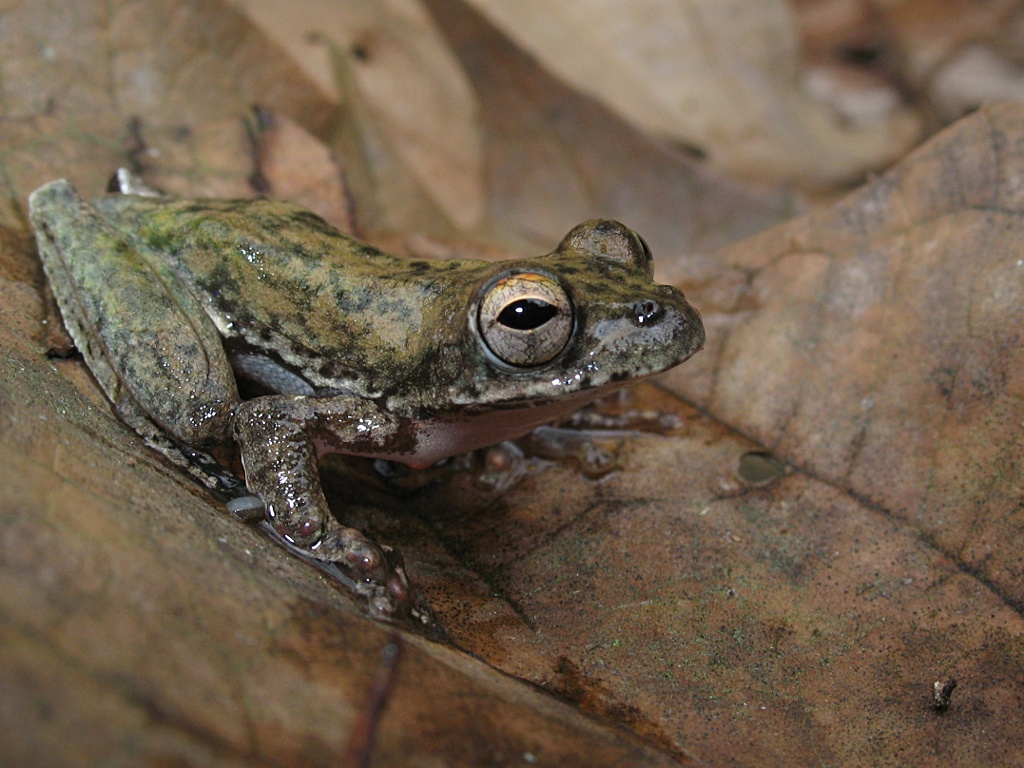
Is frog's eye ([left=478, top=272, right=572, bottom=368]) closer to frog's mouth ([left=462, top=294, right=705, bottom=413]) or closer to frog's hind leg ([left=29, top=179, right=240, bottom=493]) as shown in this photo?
frog's mouth ([left=462, top=294, right=705, bottom=413])

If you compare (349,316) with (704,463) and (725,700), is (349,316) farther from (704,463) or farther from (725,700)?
(725,700)

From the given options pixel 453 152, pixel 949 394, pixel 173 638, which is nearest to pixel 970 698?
pixel 949 394

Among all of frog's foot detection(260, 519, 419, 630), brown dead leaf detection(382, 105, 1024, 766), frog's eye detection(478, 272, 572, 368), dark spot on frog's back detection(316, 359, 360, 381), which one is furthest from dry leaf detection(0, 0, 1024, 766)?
frog's eye detection(478, 272, 572, 368)

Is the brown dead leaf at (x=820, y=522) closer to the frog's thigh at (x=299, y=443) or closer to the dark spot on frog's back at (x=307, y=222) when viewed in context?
the frog's thigh at (x=299, y=443)

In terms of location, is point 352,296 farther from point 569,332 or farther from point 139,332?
point 569,332

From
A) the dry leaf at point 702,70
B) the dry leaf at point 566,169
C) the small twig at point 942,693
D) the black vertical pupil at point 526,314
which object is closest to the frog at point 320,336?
the black vertical pupil at point 526,314

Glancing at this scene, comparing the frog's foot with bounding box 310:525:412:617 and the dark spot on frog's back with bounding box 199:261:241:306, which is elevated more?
the dark spot on frog's back with bounding box 199:261:241:306
